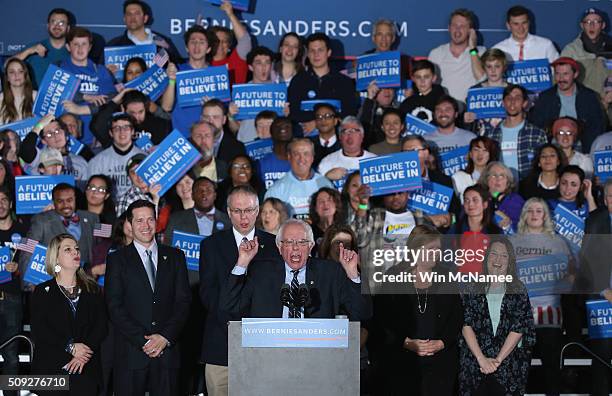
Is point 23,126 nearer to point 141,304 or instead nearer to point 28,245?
point 28,245

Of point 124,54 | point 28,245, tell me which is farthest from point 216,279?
point 124,54

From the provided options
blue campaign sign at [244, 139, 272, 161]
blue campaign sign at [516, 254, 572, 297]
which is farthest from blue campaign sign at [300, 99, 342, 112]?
blue campaign sign at [516, 254, 572, 297]

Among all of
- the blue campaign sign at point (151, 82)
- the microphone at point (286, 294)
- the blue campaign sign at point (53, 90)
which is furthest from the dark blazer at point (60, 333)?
the blue campaign sign at point (151, 82)

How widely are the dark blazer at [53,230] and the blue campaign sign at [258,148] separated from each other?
176cm

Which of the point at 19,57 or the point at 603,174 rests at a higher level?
the point at 19,57

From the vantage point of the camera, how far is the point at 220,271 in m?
6.25

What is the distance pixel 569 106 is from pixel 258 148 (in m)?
2.95

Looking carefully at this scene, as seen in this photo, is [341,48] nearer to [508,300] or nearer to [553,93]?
[553,93]

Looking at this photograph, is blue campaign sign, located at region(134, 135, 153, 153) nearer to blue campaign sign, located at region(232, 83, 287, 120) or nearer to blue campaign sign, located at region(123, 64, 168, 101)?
blue campaign sign, located at region(123, 64, 168, 101)

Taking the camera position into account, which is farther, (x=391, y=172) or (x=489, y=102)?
(x=489, y=102)

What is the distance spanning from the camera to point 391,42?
10.5 meters

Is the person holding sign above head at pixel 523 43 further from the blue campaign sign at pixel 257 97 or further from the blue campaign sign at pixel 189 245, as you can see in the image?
the blue campaign sign at pixel 189 245

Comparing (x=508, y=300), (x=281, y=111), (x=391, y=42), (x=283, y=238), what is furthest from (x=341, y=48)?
(x=283, y=238)

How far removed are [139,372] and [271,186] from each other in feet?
8.40
